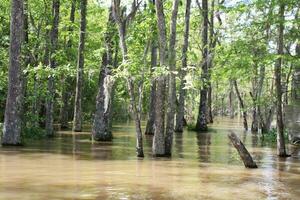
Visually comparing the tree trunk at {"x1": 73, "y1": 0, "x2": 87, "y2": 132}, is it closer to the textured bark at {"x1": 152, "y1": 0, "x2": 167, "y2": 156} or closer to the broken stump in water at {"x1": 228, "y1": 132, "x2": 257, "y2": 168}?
the textured bark at {"x1": 152, "y1": 0, "x2": 167, "y2": 156}

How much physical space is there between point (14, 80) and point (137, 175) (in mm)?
8948

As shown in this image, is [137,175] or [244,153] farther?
[244,153]

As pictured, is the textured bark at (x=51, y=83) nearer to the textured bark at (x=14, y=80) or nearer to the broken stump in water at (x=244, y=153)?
the textured bark at (x=14, y=80)

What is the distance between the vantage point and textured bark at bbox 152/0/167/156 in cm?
1727

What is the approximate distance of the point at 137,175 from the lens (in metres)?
13.5

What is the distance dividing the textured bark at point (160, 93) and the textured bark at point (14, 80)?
6.24 metres

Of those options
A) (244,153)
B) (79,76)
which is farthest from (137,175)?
(79,76)

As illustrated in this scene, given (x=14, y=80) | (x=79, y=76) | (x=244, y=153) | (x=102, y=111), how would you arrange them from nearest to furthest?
1. (x=244, y=153)
2. (x=14, y=80)
3. (x=102, y=111)
4. (x=79, y=76)

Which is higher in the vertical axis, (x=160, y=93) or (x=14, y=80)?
(x=14, y=80)

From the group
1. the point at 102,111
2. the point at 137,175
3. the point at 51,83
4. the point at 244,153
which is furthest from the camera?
the point at 51,83

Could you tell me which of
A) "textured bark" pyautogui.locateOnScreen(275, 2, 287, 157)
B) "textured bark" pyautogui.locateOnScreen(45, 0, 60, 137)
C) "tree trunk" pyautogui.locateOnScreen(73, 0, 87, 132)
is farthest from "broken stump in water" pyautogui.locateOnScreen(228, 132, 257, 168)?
"tree trunk" pyautogui.locateOnScreen(73, 0, 87, 132)

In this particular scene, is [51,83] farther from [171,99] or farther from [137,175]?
[137,175]

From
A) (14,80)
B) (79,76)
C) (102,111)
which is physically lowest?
(102,111)

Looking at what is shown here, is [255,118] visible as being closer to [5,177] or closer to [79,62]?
[79,62]
